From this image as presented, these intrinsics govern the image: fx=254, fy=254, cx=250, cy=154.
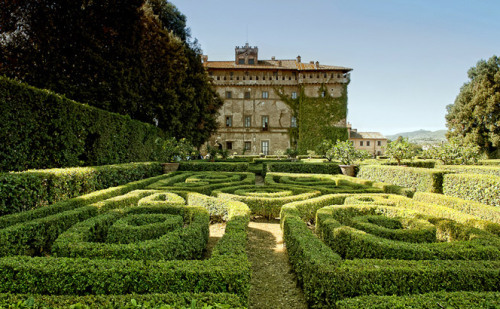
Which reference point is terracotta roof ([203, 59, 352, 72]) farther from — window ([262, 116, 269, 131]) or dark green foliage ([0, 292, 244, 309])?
dark green foliage ([0, 292, 244, 309])

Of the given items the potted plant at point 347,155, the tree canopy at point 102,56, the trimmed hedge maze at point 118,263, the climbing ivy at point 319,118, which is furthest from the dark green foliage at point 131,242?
the climbing ivy at point 319,118

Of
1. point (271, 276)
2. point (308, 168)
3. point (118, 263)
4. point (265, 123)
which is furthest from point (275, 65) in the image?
point (118, 263)

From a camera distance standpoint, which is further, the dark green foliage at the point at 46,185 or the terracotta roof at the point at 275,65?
the terracotta roof at the point at 275,65

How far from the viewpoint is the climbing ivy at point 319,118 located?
33.6m

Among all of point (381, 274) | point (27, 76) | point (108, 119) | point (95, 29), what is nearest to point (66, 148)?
point (108, 119)

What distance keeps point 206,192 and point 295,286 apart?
4.26 m

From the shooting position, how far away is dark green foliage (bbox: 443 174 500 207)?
5789 millimetres

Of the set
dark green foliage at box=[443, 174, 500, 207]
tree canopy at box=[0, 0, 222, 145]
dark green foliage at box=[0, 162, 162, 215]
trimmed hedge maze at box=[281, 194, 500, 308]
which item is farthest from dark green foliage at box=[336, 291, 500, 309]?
tree canopy at box=[0, 0, 222, 145]

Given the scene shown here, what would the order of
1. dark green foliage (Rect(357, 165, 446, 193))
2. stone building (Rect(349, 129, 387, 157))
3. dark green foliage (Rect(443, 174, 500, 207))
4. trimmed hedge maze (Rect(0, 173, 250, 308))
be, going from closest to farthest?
1. trimmed hedge maze (Rect(0, 173, 250, 308))
2. dark green foliage (Rect(443, 174, 500, 207))
3. dark green foliage (Rect(357, 165, 446, 193))
4. stone building (Rect(349, 129, 387, 157))

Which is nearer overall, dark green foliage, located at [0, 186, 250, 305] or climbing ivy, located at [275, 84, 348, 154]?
dark green foliage, located at [0, 186, 250, 305]

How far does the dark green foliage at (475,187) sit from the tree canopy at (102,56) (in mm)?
14525

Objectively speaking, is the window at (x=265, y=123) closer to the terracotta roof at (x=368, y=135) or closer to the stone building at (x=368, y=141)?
the stone building at (x=368, y=141)

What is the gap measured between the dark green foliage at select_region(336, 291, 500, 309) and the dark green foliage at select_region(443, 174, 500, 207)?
16.1 ft

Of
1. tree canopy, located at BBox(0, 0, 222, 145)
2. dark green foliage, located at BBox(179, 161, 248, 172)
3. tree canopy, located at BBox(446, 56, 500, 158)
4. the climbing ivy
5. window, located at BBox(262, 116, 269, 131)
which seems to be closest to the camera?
tree canopy, located at BBox(0, 0, 222, 145)
